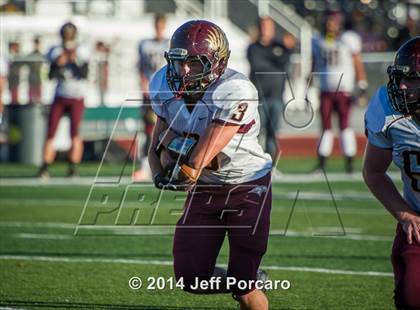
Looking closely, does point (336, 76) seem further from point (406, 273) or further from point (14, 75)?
point (406, 273)

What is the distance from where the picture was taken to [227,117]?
430 cm

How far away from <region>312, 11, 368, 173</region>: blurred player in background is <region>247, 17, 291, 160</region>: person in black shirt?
482 millimetres

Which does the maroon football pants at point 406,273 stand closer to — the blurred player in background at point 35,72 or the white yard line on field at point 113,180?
the white yard line on field at point 113,180

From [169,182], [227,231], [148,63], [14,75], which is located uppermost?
[169,182]

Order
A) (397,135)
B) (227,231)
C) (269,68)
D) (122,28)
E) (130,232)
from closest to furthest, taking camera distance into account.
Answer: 1. (397,135)
2. (227,231)
3. (130,232)
4. (269,68)
5. (122,28)

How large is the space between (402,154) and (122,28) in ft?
52.0

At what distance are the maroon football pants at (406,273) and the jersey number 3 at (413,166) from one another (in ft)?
0.68

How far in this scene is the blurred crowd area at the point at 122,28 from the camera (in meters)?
17.2

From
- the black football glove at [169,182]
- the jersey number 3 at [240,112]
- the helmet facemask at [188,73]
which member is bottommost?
the black football glove at [169,182]

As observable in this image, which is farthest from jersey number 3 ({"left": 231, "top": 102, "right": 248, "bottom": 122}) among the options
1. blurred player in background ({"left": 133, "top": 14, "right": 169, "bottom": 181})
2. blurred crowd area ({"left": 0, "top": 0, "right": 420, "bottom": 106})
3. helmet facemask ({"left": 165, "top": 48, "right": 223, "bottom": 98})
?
blurred crowd area ({"left": 0, "top": 0, "right": 420, "bottom": 106})

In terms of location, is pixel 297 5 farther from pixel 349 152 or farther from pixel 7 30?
pixel 349 152

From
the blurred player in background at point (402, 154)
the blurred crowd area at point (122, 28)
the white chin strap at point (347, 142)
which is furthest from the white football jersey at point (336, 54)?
the blurred player in background at point (402, 154)

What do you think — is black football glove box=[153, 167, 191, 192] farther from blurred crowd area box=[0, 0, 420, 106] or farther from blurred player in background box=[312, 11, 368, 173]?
blurred crowd area box=[0, 0, 420, 106]

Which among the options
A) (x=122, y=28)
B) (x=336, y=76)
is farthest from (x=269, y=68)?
(x=122, y=28)
